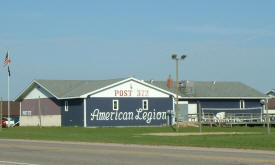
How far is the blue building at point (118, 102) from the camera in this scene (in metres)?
58.8

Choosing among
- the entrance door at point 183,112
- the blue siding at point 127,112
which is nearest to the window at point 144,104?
the blue siding at point 127,112

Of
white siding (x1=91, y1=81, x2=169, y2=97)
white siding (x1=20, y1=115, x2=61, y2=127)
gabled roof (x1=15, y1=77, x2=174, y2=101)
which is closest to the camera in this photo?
gabled roof (x1=15, y1=77, x2=174, y2=101)

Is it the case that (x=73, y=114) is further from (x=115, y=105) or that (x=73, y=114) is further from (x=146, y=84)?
(x=146, y=84)

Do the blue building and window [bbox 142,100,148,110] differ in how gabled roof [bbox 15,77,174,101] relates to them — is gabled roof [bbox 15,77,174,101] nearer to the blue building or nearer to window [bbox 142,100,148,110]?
the blue building

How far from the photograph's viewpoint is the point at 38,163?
18.1 m

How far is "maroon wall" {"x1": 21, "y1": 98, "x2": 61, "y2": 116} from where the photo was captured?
204 feet

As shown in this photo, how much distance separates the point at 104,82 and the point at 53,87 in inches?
216

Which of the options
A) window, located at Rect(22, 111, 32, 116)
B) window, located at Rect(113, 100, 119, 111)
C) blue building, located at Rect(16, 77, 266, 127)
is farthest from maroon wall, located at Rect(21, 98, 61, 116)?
window, located at Rect(113, 100, 119, 111)

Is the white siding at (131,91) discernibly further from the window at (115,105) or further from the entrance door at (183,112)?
the entrance door at (183,112)

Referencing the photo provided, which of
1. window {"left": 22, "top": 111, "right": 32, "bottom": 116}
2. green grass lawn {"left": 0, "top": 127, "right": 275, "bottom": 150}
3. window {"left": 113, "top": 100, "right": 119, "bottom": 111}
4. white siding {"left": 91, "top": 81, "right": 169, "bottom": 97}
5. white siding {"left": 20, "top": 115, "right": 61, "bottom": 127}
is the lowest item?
green grass lawn {"left": 0, "top": 127, "right": 275, "bottom": 150}

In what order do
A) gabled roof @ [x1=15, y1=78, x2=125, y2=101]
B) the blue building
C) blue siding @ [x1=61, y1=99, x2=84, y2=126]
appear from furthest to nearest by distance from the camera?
gabled roof @ [x1=15, y1=78, x2=125, y2=101]
the blue building
blue siding @ [x1=61, y1=99, x2=84, y2=126]

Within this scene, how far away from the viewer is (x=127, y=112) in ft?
198

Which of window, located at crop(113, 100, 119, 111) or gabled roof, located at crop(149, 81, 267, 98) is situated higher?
gabled roof, located at crop(149, 81, 267, 98)

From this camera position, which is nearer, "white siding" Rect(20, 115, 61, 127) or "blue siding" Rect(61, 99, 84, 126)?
"blue siding" Rect(61, 99, 84, 126)
